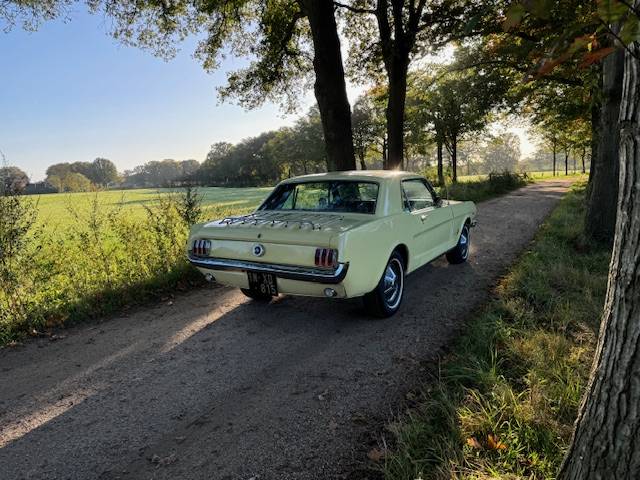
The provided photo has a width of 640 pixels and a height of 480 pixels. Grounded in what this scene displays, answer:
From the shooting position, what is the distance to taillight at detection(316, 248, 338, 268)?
3.58m

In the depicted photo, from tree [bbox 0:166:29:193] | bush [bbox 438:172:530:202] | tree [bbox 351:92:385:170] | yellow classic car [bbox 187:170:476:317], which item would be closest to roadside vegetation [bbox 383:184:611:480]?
yellow classic car [bbox 187:170:476:317]

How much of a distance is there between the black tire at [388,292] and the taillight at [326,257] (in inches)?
32.7

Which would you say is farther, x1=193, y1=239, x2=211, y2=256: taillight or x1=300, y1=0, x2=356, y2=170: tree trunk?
x1=300, y1=0, x2=356, y2=170: tree trunk

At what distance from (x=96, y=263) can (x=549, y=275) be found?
6.42 m

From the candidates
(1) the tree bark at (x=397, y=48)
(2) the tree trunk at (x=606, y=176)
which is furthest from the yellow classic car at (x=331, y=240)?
(1) the tree bark at (x=397, y=48)

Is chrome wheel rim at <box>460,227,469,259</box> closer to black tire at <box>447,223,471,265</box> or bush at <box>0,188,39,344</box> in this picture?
Result: black tire at <box>447,223,471,265</box>

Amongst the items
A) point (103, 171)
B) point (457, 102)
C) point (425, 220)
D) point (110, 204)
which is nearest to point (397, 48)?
point (425, 220)

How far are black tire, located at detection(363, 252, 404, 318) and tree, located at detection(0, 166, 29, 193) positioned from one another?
4.40 meters

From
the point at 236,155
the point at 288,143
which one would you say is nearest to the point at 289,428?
the point at 288,143

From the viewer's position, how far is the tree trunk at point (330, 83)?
Answer: 8.67m

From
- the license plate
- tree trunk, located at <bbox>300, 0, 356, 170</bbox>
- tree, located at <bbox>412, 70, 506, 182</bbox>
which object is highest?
tree, located at <bbox>412, 70, 506, 182</bbox>

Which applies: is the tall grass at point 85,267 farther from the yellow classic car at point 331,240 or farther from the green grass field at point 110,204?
the yellow classic car at point 331,240

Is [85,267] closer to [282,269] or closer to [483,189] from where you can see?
[282,269]

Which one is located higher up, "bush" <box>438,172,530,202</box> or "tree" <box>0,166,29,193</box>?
"tree" <box>0,166,29,193</box>
